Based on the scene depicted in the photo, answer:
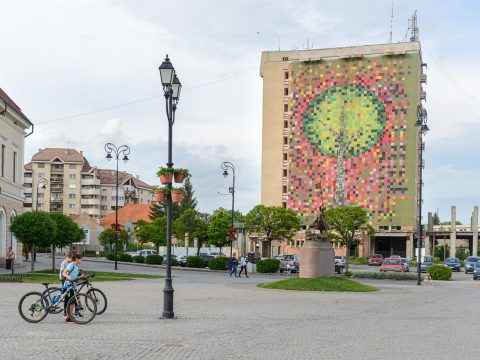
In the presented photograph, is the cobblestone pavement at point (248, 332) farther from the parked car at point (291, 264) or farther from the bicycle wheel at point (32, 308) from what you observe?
the parked car at point (291, 264)

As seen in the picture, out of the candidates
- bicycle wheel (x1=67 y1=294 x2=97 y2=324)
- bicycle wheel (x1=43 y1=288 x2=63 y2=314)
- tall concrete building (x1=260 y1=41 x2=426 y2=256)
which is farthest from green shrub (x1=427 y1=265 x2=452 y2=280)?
tall concrete building (x1=260 y1=41 x2=426 y2=256)

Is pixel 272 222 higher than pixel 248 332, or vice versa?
pixel 272 222

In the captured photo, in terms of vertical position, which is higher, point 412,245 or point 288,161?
point 288,161

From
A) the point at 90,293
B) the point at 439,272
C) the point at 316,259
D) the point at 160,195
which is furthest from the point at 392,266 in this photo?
the point at 90,293

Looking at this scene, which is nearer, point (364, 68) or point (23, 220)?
point (23, 220)

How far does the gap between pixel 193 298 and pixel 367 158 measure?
253 feet

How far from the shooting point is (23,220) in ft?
124

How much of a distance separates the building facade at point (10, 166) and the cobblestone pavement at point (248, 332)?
23.0m

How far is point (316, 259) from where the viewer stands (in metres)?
30.3

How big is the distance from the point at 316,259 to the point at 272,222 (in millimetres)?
30834

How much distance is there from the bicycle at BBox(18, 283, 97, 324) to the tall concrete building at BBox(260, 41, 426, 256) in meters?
84.8

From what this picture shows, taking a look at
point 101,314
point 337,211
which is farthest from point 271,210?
point 101,314

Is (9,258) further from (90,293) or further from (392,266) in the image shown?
(392,266)

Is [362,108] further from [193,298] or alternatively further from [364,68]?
[193,298]
